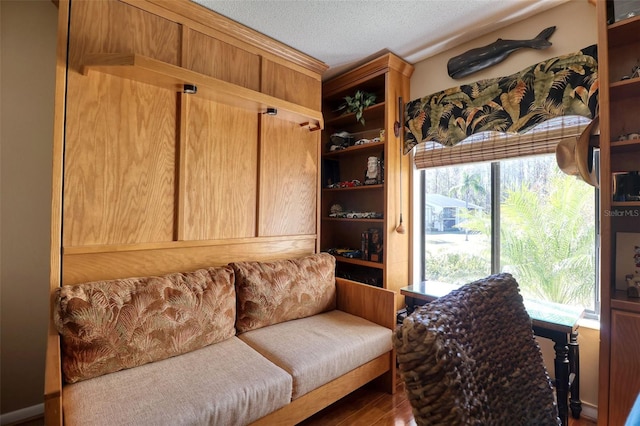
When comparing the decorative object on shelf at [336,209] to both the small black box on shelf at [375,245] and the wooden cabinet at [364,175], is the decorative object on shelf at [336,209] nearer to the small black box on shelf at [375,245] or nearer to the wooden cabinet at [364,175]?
the wooden cabinet at [364,175]

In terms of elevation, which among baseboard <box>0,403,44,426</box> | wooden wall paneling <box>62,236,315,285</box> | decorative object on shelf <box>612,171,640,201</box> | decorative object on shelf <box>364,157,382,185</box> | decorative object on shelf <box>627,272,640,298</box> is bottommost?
baseboard <box>0,403,44,426</box>

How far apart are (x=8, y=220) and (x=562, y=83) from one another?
11.3 feet

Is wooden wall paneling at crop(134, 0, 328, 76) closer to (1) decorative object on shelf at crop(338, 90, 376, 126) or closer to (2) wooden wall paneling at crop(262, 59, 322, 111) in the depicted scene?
(2) wooden wall paneling at crop(262, 59, 322, 111)

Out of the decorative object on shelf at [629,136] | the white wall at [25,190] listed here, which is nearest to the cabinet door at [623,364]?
the decorative object on shelf at [629,136]

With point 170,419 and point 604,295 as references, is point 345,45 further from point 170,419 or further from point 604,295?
point 170,419

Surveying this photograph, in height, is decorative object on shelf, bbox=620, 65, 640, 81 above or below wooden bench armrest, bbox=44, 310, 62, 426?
above

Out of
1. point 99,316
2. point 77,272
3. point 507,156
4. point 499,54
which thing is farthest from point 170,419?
point 499,54

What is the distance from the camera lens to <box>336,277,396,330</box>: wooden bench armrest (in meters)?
2.04

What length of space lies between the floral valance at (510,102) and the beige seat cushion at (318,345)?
1589 mm

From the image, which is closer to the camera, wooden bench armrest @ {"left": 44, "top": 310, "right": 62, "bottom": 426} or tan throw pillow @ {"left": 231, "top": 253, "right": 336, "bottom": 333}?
wooden bench armrest @ {"left": 44, "top": 310, "right": 62, "bottom": 426}

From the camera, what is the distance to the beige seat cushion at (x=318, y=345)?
5.19 feet

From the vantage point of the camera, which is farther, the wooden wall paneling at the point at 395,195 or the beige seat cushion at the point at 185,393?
the wooden wall paneling at the point at 395,195

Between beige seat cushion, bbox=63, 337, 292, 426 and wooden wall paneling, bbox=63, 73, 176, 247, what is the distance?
0.74 metres

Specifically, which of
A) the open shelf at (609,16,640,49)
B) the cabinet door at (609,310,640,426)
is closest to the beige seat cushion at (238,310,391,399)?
the cabinet door at (609,310,640,426)
